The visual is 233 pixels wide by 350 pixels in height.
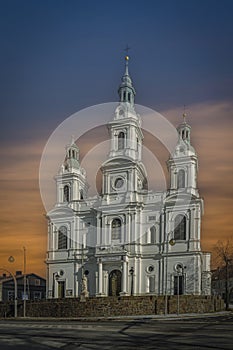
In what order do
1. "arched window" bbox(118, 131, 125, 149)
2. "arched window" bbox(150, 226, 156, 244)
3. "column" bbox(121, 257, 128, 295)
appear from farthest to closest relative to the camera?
"arched window" bbox(118, 131, 125, 149), "arched window" bbox(150, 226, 156, 244), "column" bbox(121, 257, 128, 295)

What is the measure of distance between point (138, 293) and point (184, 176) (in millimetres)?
17130

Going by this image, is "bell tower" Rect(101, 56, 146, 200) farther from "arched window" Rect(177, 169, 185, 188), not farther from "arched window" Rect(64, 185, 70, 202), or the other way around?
"arched window" Rect(64, 185, 70, 202)

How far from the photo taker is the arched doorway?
81.8 metres

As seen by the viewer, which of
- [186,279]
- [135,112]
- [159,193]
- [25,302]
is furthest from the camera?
[135,112]

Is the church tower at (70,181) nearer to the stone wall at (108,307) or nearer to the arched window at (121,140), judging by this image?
the arched window at (121,140)

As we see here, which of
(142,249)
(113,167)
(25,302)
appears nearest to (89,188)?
(113,167)

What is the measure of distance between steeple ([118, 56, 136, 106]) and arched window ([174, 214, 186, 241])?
65.8ft

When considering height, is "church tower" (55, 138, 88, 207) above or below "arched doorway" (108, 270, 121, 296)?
above

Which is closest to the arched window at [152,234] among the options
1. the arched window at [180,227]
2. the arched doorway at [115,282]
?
the arched window at [180,227]

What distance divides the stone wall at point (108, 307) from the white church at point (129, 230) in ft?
69.1

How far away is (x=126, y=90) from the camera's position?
307 feet

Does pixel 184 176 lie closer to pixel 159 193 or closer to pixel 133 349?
pixel 159 193

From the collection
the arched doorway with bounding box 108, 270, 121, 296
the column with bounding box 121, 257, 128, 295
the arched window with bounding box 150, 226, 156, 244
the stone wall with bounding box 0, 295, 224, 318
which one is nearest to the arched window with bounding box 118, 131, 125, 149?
the arched window with bounding box 150, 226, 156, 244

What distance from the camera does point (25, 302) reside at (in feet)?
190
